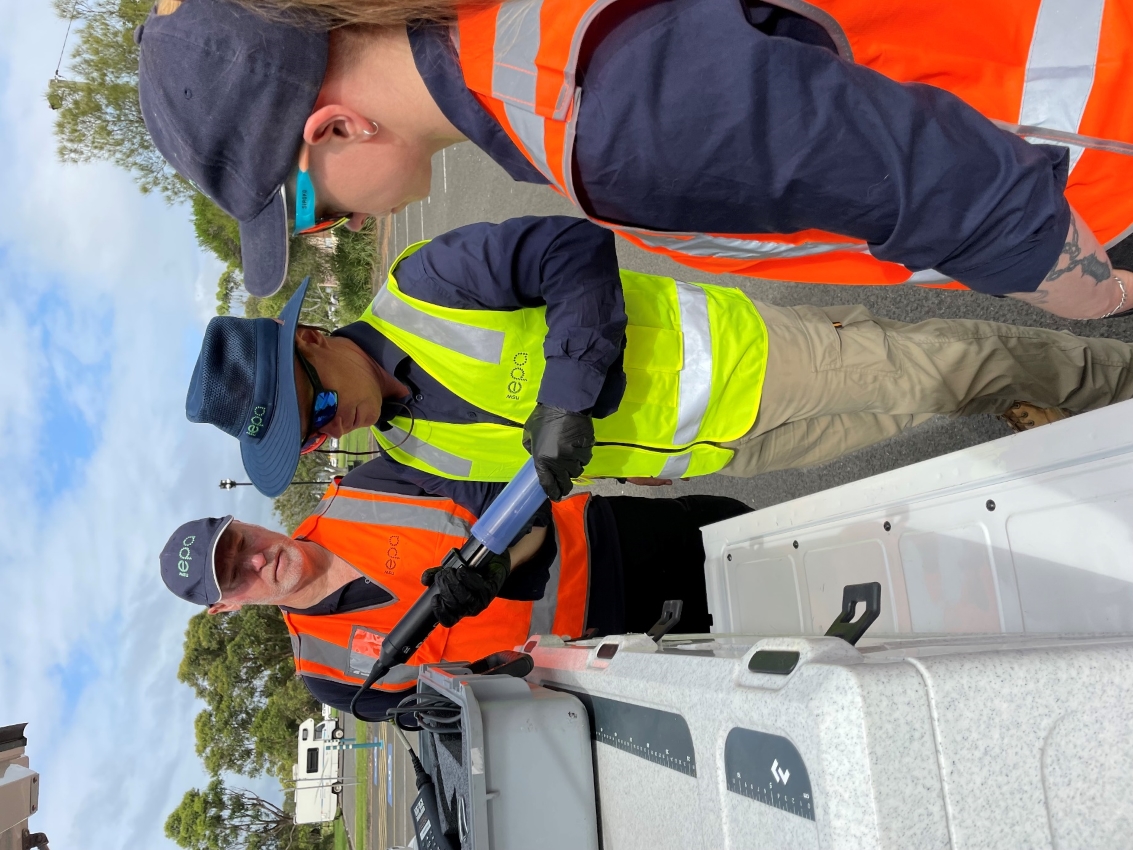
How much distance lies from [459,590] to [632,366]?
0.75 metres

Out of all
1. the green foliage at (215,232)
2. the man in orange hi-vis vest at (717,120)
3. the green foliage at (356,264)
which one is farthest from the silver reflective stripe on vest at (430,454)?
the green foliage at (215,232)

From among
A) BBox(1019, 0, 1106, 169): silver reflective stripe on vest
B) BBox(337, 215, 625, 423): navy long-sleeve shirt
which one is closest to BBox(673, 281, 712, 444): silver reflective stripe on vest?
BBox(337, 215, 625, 423): navy long-sleeve shirt

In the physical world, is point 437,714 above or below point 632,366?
below

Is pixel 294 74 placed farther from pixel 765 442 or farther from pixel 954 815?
pixel 765 442

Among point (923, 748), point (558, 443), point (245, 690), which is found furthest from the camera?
point (245, 690)

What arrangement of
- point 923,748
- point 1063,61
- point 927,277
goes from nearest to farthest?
1. point 923,748
2. point 1063,61
3. point 927,277

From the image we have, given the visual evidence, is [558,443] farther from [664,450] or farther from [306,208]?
[306,208]

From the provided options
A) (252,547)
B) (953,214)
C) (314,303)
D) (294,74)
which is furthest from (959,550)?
(314,303)

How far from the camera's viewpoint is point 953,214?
0.87 m

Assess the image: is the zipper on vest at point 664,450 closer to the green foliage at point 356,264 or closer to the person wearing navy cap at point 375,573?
the person wearing navy cap at point 375,573

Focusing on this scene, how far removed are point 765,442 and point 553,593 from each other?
87 cm

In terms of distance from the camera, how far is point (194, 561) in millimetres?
2381

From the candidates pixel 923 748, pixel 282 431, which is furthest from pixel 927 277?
pixel 282 431

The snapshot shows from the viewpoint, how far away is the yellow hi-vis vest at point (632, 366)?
1.84 metres
